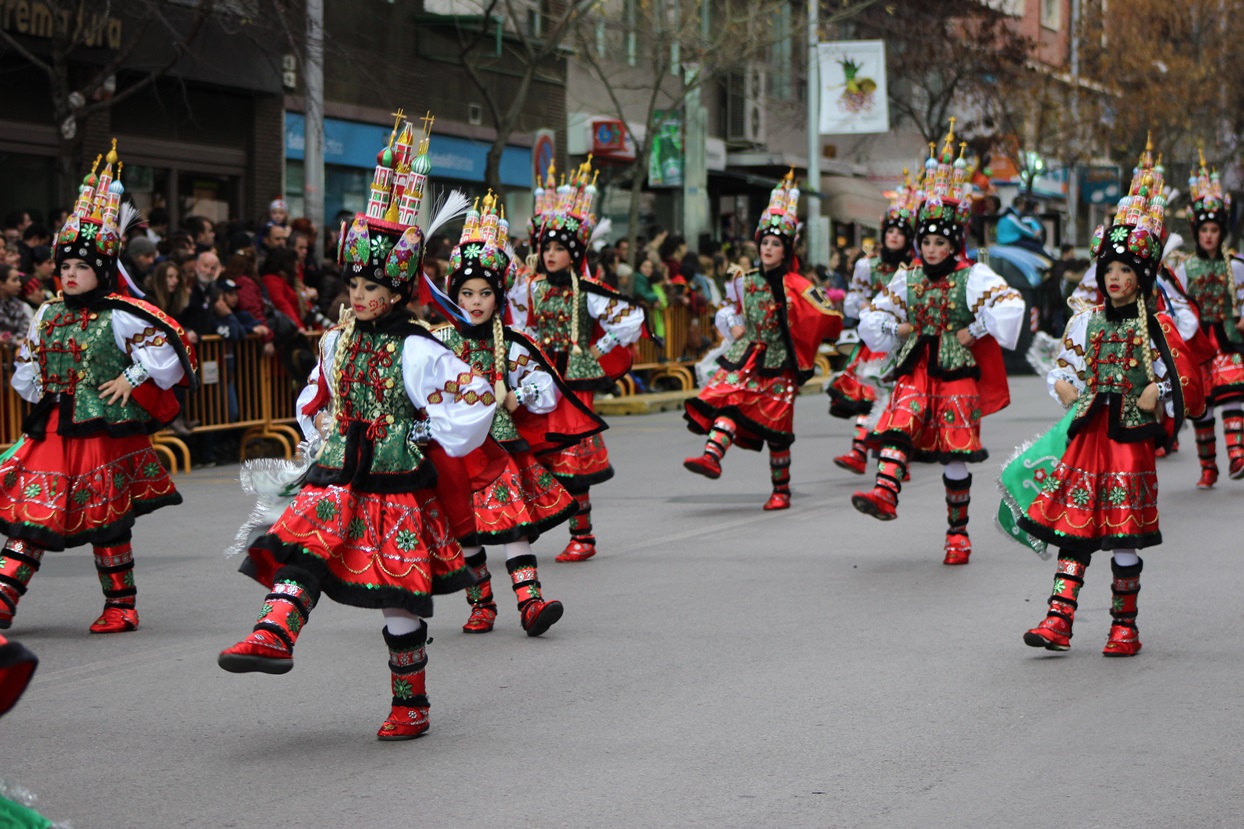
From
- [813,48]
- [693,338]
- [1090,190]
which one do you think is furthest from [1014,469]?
[1090,190]

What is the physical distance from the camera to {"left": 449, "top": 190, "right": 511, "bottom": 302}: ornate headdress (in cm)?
822

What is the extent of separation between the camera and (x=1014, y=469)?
7.89 m

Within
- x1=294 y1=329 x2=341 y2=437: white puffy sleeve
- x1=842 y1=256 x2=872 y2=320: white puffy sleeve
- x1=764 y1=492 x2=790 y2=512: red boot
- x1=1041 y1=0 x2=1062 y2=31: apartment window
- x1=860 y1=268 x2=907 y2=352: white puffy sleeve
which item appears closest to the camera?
x1=294 y1=329 x2=341 y2=437: white puffy sleeve

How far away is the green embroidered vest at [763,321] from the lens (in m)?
12.5

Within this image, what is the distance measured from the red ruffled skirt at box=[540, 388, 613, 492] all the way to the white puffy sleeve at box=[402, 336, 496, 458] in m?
3.72

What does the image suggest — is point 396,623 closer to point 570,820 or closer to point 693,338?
point 570,820

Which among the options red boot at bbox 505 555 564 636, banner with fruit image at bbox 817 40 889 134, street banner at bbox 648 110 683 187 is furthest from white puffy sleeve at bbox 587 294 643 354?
banner with fruit image at bbox 817 40 889 134

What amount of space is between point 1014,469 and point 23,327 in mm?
8235

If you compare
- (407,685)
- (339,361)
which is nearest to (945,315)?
(339,361)

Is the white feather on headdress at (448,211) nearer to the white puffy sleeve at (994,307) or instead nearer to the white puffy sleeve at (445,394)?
the white puffy sleeve at (445,394)

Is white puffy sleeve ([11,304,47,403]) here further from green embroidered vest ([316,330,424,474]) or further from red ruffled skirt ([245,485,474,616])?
red ruffled skirt ([245,485,474,616])

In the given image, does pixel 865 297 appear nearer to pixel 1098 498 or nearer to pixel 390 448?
pixel 1098 498

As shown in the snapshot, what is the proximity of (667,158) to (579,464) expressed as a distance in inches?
848

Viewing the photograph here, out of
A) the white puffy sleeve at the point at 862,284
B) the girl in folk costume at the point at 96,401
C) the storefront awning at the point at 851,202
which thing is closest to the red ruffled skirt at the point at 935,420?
the girl in folk costume at the point at 96,401
